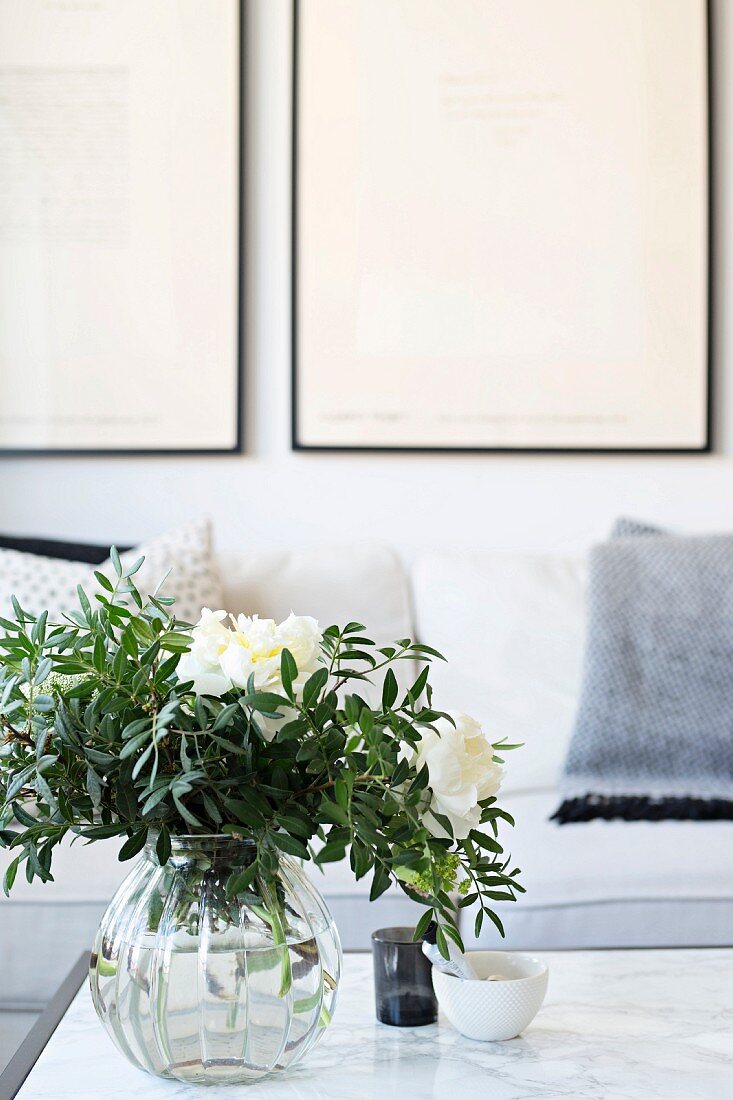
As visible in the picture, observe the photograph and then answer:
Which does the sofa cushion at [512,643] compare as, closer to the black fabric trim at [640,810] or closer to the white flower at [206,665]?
the black fabric trim at [640,810]

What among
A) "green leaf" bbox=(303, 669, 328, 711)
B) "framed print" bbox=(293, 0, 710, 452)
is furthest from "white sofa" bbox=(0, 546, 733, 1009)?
"green leaf" bbox=(303, 669, 328, 711)

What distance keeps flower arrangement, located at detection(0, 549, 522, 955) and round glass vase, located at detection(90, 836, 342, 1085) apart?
24 mm

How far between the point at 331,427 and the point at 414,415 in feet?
0.57

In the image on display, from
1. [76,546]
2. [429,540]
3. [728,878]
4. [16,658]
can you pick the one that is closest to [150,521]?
[76,546]

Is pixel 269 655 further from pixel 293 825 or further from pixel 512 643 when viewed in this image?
pixel 512 643

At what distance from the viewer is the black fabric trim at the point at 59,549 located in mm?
1942

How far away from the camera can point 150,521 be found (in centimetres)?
230

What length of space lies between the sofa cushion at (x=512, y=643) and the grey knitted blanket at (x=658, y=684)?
0.10 meters

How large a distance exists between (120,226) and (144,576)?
0.89 m

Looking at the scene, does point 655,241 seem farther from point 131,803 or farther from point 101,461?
point 131,803

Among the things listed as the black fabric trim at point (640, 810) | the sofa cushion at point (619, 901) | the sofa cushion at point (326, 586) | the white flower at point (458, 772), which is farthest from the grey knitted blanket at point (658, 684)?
the white flower at point (458, 772)

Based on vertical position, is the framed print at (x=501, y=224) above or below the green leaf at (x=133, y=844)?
above

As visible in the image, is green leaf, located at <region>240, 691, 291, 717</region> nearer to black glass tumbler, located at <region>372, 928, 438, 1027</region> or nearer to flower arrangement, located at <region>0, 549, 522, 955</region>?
flower arrangement, located at <region>0, 549, 522, 955</region>

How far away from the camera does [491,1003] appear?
87 cm
